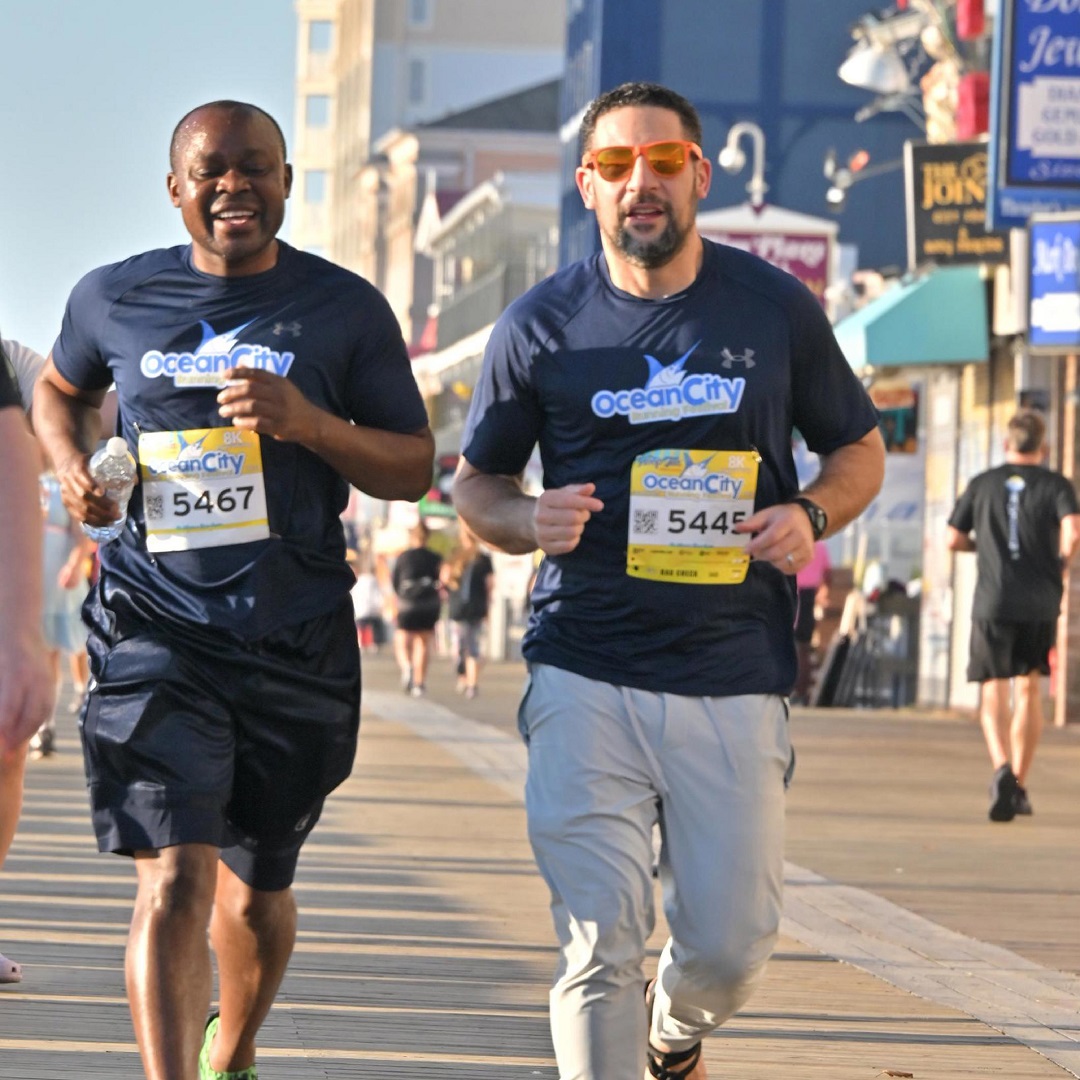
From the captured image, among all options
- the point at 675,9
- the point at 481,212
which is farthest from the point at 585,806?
the point at 481,212

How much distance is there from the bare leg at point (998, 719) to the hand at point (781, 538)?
8478 mm

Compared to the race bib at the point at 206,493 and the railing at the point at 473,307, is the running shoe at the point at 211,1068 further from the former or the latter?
the railing at the point at 473,307

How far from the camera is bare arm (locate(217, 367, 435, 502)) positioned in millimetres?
5473

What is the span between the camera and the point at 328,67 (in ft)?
484

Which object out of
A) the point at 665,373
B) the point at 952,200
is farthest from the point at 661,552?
the point at 952,200

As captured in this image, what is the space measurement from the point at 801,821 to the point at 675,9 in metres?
37.0

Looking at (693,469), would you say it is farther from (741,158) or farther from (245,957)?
(741,158)

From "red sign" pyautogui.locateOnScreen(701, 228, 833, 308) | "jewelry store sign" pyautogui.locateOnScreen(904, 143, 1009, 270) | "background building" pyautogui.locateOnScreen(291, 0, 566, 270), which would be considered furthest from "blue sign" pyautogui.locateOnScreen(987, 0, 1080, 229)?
"background building" pyautogui.locateOnScreen(291, 0, 566, 270)

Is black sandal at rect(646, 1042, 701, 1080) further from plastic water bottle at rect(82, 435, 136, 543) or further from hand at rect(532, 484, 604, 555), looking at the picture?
plastic water bottle at rect(82, 435, 136, 543)

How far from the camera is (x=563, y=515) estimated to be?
5414mm

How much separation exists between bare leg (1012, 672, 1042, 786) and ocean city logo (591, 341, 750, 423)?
8273 mm

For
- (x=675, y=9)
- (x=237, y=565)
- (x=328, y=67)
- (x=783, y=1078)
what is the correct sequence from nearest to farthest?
1. (x=237, y=565)
2. (x=783, y=1078)
3. (x=675, y=9)
4. (x=328, y=67)

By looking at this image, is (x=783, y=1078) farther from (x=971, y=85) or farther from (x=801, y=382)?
(x=971, y=85)

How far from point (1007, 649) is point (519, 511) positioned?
872cm
